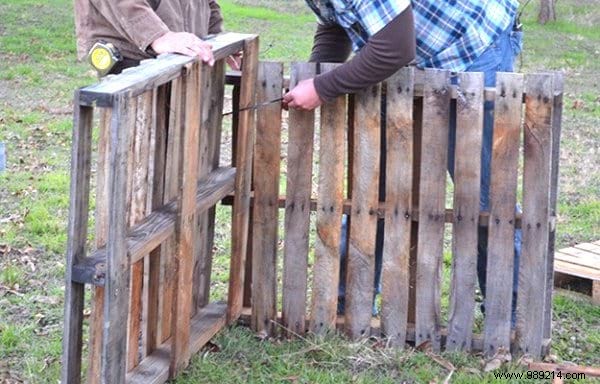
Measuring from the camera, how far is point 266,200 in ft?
15.9

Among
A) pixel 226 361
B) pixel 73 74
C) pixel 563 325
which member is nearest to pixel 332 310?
pixel 226 361

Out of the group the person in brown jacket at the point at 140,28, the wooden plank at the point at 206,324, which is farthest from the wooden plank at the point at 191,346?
the person in brown jacket at the point at 140,28

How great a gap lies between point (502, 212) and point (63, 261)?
9.03 ft

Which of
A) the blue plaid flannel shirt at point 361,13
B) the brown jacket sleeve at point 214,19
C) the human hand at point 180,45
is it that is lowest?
the human hand at point 180,45

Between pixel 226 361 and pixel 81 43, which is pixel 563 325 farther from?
pixel 81 43

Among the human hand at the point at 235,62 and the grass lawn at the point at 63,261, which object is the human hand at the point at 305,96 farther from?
the grass lawn at the point at 63,261

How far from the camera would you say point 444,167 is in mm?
Answer: 4586

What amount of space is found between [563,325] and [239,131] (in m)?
1.95

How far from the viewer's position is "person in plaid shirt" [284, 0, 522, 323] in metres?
4.23

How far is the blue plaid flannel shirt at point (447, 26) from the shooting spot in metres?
4.52

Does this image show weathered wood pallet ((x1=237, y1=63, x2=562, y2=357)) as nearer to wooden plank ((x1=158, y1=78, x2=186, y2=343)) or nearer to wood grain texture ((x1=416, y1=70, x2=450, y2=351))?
wood grain texture ((x1=416, y1=70, x2=450, y2=351))

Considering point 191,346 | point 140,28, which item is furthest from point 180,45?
point 191,346

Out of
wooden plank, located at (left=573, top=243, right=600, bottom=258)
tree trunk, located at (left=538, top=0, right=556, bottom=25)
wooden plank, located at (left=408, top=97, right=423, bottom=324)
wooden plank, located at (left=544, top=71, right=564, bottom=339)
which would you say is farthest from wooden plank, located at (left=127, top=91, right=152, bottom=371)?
tree trunk, located at (left=538, top=0, right=556, bottom=25)

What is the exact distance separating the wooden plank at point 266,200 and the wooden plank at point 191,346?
0.67ft
